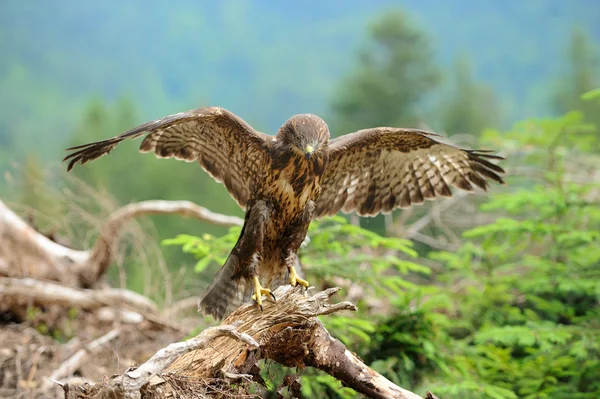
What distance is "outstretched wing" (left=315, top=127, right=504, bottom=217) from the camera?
350cm

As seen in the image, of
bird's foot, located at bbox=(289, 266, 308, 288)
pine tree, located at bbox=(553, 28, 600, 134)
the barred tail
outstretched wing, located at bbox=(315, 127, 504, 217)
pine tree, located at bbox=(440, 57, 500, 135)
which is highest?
pine tree, located at bbox=(553, 28, 600, 134)

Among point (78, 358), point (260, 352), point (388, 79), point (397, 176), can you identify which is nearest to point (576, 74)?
point (388, 79)

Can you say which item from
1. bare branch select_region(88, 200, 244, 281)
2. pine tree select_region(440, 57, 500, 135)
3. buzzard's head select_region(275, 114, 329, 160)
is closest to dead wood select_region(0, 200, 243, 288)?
bare branch select_region(88, 200, 244, 281)

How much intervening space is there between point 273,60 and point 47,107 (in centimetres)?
532

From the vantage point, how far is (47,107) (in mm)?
11172

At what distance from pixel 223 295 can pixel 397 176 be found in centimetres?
137

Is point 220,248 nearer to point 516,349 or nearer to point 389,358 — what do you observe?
point 389,358

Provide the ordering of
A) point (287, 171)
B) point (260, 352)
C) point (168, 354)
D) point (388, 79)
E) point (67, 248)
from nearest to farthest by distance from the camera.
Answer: point (168, 354), point (260, 352), point (287, 171), point (67, 248), point (388, 79)

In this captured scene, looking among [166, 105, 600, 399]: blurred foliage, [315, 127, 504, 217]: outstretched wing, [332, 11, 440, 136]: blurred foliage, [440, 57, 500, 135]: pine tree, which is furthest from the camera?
[440, 57, 500, 135]: pine tree

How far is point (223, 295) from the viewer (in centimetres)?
309

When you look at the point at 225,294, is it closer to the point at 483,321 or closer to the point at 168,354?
the point at 168,354

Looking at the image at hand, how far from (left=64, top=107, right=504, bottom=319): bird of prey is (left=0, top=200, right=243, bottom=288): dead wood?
1.51m

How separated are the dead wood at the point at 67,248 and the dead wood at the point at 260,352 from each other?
2307 mm

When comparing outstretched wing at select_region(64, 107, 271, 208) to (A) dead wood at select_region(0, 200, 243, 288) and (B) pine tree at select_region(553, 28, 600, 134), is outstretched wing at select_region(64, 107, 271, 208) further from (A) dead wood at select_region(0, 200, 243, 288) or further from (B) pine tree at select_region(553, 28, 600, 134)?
(B) pine tree at select_region(553, 28, 600, 134)
